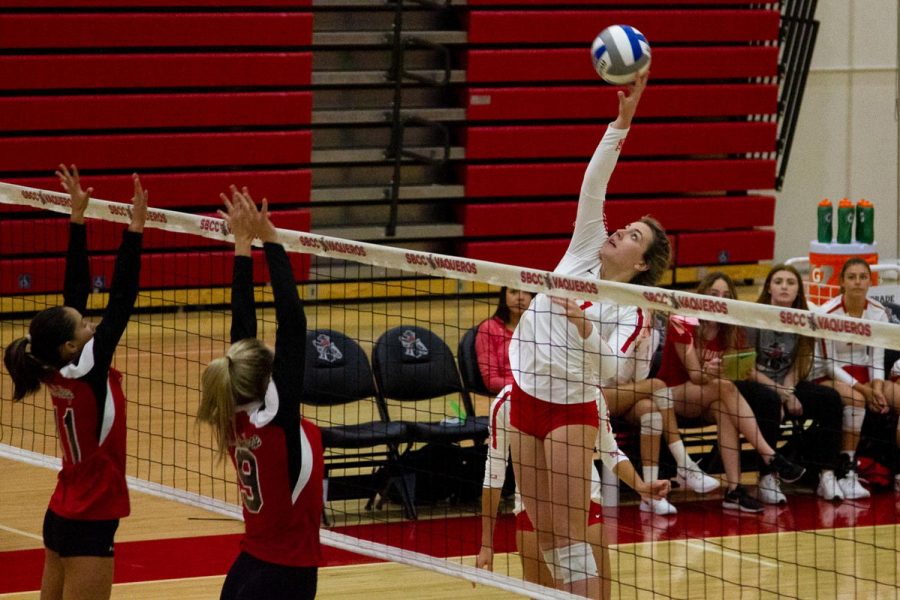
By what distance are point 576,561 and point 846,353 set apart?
3.79m

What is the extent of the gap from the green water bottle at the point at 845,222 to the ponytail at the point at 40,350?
712 centimetres

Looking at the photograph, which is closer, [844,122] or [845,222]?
[845,222]

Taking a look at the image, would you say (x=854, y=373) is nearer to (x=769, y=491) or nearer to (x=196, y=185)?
(x=769, y=491)

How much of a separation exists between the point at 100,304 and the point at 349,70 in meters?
3.39

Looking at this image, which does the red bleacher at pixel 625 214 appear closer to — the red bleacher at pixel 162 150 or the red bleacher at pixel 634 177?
the red bleacher at pixel 634 177

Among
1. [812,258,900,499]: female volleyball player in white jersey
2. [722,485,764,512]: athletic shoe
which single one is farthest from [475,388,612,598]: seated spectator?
[812,258,900,499]: female volleyball player in white jersey

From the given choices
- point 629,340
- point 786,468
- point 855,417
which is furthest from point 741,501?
point 629,340

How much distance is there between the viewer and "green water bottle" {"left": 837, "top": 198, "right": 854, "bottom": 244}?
33.7 ft

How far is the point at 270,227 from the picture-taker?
4.17 meters

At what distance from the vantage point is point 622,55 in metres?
5.92

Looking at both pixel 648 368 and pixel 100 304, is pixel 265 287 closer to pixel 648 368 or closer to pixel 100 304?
pixel 100 304

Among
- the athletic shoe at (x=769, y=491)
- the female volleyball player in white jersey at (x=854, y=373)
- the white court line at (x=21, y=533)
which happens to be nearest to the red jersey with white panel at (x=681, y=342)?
the female volleyball player in white jersey at (x=854, y=373)

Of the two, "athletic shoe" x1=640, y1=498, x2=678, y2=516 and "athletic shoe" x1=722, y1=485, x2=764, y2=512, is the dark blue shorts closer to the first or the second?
"athletic shoe" x1=640, y1=498, x2=678, y2=516

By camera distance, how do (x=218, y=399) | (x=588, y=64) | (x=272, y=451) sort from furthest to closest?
(x=588, y=64), (x=272, y=451), (x=218, y=399)
